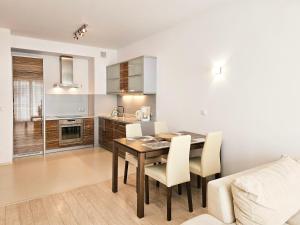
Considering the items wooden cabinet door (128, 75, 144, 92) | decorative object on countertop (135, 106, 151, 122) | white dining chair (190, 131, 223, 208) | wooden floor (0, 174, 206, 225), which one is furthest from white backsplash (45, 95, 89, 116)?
white dining chair (190, 131, 223, 208)

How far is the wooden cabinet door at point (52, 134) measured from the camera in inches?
205

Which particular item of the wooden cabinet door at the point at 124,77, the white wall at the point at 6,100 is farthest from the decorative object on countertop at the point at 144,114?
the white wall at the point at 6,100

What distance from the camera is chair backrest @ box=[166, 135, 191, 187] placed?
2500 millimetres

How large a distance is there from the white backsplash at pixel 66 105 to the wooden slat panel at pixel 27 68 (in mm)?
816

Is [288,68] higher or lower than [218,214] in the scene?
higher

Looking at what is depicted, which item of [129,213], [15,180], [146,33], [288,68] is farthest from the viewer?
[146,33]

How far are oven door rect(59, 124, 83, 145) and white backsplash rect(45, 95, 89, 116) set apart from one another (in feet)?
1.91

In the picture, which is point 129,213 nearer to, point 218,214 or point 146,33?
point 218,214

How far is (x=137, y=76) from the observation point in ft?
15.2

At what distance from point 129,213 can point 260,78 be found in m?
2.37

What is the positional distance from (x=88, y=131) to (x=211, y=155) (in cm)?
385

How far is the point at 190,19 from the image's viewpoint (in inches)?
146

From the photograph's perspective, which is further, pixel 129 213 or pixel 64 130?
pixel 64 130

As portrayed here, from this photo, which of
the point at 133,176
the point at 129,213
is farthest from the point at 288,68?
the point at 133,176
